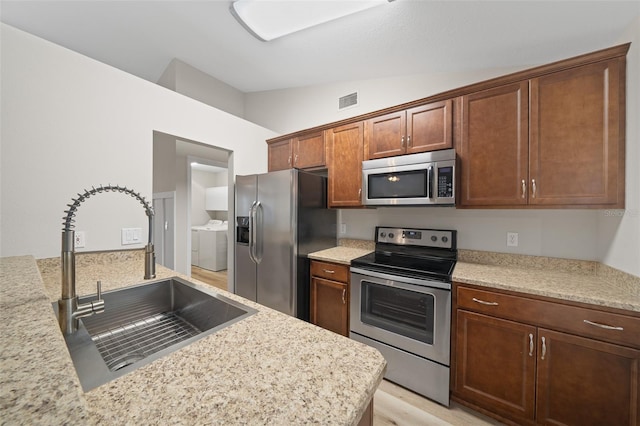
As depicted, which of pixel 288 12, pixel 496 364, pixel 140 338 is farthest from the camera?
pixel 288 12

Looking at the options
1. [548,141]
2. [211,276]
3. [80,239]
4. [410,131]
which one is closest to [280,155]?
[410,131]

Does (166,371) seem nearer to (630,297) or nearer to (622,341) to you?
(622,341)

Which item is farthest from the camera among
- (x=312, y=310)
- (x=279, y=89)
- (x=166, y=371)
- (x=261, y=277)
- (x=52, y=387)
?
(x=279, y=89)

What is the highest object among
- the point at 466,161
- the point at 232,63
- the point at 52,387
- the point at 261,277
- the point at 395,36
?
the point at 232,63

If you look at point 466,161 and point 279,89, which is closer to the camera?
point 466,161

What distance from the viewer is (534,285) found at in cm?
147

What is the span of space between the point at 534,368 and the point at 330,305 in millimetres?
1433

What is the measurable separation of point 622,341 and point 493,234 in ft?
3.18

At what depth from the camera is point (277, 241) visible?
2.43 meters

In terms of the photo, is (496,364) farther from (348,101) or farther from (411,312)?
(348,101)

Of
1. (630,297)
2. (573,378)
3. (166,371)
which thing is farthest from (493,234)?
(166,371)

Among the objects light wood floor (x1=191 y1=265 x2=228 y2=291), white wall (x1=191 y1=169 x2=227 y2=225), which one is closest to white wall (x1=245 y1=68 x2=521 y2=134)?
light wood floor (x1=191 y1=265 x2=228 y2=291)

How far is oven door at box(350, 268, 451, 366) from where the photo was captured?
1.66 meters

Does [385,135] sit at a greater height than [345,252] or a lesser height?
greater
